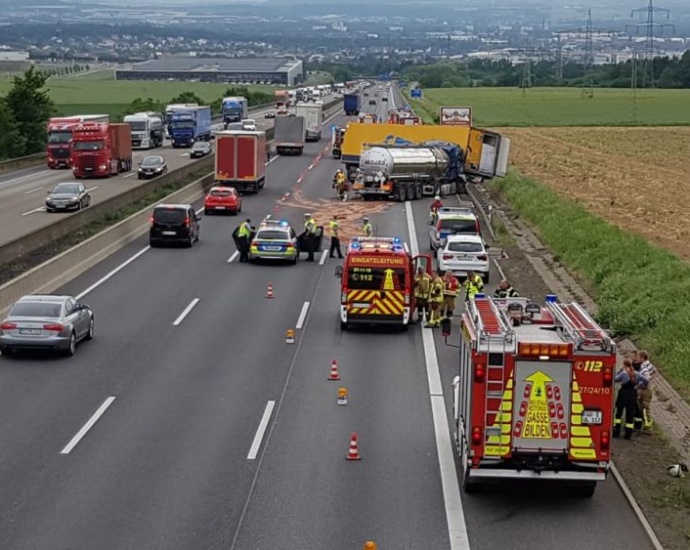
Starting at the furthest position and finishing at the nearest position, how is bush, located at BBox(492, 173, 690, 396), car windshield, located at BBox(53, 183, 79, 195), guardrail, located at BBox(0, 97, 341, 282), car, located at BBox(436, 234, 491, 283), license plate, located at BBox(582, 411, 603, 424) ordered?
car windshield, located at BBox(53, 183, 79, 195), guardrail, located at BBox(0, 97, 341, 282), car, located at BBox(436, 234, 491, 283), bush, located at BBox(492, 173, 690, 396), license plate, located at BBox(582, 411, 603, 424)

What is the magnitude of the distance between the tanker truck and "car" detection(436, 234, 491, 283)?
25162 mm

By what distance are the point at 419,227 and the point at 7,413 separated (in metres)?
33.8

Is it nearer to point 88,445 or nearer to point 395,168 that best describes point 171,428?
point 88,445

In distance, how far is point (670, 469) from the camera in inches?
819

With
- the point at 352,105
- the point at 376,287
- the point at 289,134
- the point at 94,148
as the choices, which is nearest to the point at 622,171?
the point at 289,134

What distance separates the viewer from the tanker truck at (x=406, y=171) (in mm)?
66375

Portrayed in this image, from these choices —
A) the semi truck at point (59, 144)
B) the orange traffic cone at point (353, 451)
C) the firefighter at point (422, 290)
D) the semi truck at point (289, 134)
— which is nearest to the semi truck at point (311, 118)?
the semi truck at point (289, 134)

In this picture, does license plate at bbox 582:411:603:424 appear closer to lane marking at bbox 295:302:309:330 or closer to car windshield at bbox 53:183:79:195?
lane marking at bbox 295:302:309:330

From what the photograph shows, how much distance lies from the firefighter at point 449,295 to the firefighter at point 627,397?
11336 millimetres

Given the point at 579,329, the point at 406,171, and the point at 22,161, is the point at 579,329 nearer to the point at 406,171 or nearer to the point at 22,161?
the point at 406,171

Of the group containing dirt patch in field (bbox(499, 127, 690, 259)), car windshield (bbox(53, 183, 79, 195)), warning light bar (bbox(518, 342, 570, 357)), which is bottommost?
dirt patch in field (bbox(499, 127, 690, 259))

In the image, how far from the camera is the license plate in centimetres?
1794

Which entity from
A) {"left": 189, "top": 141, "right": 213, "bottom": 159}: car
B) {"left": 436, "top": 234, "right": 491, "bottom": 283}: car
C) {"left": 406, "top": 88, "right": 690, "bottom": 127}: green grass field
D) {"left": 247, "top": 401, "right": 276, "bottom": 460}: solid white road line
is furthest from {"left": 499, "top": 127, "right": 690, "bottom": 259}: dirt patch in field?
{"left": 247, "top": 401, "right": 276, "bottom": 460}: solid white road line

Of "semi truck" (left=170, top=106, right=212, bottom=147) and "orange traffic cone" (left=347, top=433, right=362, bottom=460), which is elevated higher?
"semi truck" (left=170, top=106, right=212, bottom=147)
